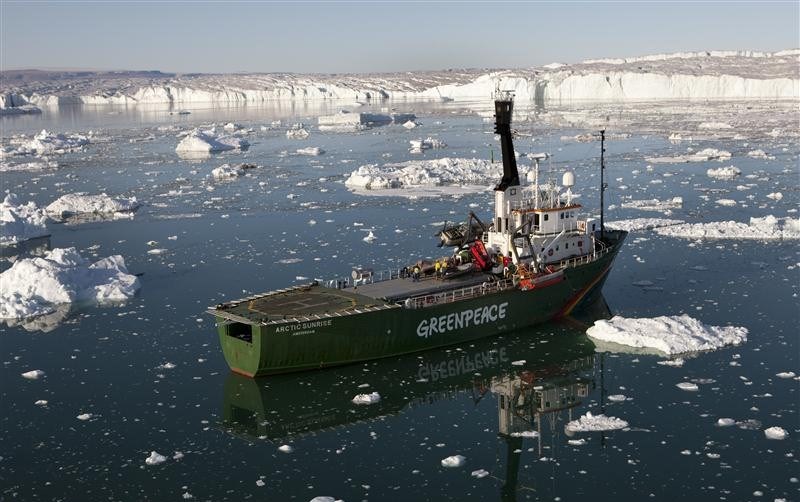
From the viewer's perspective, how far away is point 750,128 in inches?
2916

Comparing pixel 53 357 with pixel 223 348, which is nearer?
pixel 223 348

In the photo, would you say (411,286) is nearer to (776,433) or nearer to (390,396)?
(390,396)

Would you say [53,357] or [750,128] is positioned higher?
[750,128]

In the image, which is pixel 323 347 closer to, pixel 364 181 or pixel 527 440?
pixel 527 440

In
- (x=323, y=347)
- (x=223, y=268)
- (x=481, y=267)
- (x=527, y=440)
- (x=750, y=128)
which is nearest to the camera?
(x=527, y=440)

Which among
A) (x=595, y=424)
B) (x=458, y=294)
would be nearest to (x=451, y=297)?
(x=458, y=294)

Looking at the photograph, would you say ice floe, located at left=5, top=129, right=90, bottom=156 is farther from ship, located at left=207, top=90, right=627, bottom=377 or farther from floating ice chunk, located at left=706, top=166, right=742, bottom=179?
ship, located at left=207, top=90, right=627, bottom=377

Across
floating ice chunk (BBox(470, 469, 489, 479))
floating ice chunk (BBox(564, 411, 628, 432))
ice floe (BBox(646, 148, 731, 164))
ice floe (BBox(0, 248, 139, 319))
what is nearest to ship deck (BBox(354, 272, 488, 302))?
floating ice chunk (BBox(564, 411, 628, 432))

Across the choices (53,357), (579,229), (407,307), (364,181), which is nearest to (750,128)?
(364,181)

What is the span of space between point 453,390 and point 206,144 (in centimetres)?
5641

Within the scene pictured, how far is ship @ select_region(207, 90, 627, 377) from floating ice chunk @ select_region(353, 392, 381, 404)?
188 centimetres

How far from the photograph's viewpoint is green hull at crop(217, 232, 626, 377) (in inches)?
752

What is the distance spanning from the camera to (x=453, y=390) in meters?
18.9

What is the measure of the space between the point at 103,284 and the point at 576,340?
15.5m
